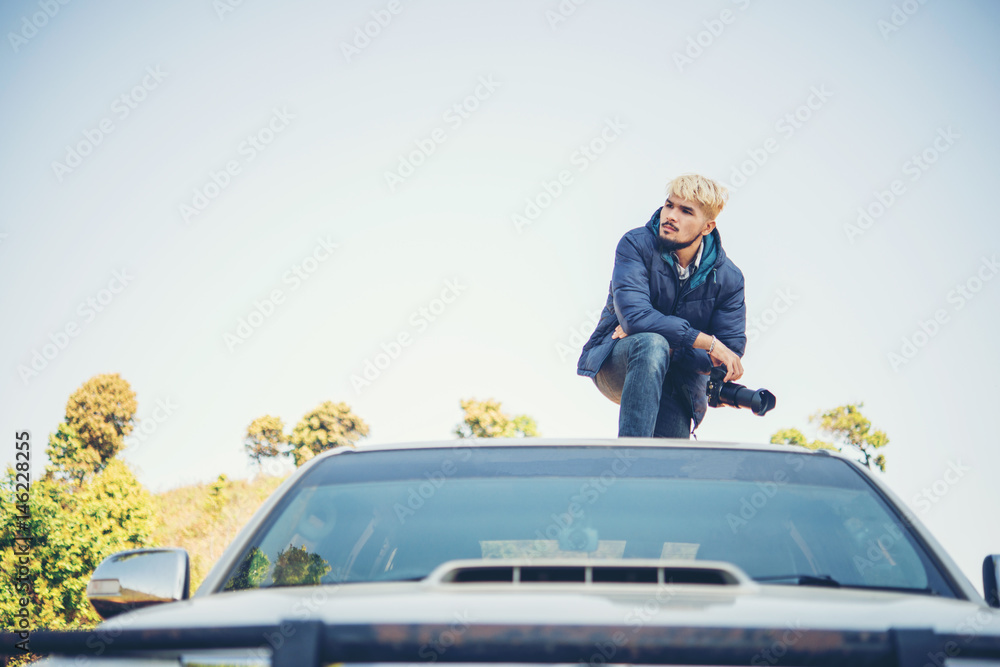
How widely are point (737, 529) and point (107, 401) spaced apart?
4150 cm

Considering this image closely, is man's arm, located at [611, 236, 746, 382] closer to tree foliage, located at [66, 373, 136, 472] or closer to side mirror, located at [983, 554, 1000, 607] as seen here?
side mirror, located at [983, 554, 1000, 607]

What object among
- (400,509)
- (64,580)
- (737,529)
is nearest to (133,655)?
(400,509)

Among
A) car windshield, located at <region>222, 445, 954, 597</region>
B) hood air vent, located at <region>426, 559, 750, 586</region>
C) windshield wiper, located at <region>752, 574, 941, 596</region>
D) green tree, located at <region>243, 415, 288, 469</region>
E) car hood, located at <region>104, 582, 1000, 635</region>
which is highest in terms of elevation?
green tree, located at <region>243, 415, 288, 469</region>

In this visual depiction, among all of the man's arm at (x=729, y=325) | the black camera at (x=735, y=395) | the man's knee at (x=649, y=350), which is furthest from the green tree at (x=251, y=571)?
the man's arm at (x=729, y=325)

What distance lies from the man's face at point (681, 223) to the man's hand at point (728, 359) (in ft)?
1.80

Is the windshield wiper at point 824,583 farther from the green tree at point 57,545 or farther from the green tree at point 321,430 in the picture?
the green tree at point 321,430

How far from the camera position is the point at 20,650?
1.62 m

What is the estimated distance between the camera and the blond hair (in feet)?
13.6

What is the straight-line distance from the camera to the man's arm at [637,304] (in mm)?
3965

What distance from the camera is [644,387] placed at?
374cm

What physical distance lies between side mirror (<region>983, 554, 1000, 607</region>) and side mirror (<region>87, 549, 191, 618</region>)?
1843mm

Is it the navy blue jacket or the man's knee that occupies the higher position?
the navy blue jacket

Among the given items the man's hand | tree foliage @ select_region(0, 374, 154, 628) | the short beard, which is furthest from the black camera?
tree foliage @ select_region(0, 374, 154, 628)

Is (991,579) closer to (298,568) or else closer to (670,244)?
(298,568)
